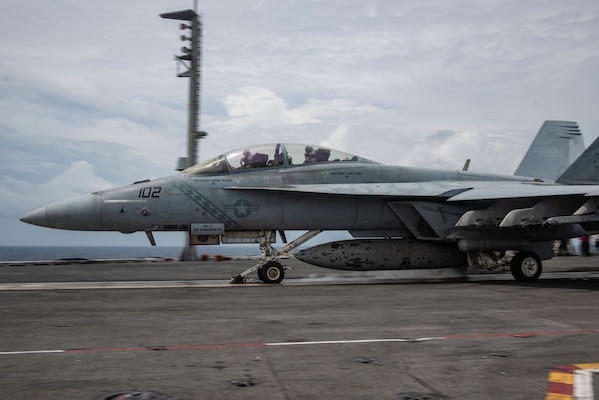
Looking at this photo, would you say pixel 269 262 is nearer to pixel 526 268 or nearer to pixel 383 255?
pixel 383 255

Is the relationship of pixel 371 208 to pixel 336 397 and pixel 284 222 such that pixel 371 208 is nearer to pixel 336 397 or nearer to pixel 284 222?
pixel 284 222

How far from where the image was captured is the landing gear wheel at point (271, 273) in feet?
46.3

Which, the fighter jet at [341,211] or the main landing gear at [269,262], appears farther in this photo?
the main landing gear at [269,262]

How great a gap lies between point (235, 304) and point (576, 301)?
623 cm

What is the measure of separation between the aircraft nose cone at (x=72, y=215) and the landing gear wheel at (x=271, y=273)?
13.4 feet

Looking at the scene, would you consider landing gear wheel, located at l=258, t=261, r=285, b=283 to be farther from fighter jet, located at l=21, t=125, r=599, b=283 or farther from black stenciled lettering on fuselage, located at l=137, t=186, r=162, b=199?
black stenciled lettering on fuselage, located at l=137, t=186, r=162, b=199

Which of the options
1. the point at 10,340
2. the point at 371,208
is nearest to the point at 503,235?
the point at 371,208

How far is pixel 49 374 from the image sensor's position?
505cm

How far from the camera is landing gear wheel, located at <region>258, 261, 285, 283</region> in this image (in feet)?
46.3

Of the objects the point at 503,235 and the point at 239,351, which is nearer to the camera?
the point at 239,351

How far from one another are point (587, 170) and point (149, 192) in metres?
12.3

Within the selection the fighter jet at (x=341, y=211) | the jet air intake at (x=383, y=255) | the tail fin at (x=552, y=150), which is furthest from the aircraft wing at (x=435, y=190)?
the tail fin at (x=552, y=150)

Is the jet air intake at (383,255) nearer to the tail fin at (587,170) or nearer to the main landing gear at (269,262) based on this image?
the main landing gear at (269,262)

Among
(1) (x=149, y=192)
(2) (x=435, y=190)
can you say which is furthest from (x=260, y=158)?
(2) (x=435, y=190)
